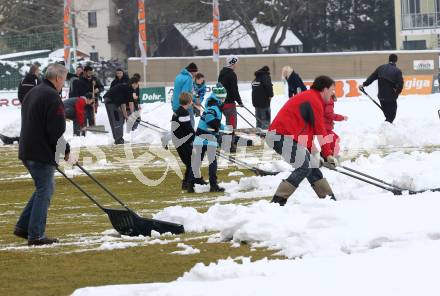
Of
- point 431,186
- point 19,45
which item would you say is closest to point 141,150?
point 431,186

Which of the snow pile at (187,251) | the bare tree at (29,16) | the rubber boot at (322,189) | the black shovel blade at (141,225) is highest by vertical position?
the bare tree at (29,16)

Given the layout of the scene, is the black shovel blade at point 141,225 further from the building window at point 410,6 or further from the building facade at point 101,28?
the building facade at point 101,28

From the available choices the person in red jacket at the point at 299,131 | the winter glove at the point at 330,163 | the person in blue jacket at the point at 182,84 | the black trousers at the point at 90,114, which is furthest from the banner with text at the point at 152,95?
the person in red jacket at the point at 299,131

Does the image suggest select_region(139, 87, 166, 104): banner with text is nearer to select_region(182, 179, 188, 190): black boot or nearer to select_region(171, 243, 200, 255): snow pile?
select_region(182, 179, 188, 190): black boot

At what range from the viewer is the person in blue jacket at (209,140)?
53.0 feet

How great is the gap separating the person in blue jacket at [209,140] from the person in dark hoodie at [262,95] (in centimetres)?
1005

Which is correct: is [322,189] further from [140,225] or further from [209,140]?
[209,140]

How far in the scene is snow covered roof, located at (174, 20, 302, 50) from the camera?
8424 centimetres

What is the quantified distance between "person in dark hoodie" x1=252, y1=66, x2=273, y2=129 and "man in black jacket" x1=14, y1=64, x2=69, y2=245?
15.1m

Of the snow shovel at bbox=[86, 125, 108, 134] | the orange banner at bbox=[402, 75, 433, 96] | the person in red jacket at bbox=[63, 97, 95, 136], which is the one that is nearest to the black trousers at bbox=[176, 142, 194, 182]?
the person in red jacket at bbox=[63, 97, 95, 136]

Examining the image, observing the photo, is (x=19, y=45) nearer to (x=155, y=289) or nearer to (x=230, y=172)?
(x=230, y=172)

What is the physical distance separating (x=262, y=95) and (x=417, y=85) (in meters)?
21.1

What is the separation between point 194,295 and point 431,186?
23.2ft

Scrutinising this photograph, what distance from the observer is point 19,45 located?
55719 mm
